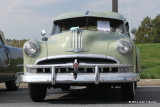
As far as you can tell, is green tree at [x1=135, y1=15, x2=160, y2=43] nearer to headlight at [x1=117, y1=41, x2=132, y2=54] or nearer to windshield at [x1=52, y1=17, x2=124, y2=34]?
windshield at [x1=52, y1=17, x2=124, y2=34]

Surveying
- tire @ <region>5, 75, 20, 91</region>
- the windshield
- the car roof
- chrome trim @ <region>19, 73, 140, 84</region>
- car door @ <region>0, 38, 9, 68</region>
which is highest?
the car roof

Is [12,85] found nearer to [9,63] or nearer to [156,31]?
[9,63]

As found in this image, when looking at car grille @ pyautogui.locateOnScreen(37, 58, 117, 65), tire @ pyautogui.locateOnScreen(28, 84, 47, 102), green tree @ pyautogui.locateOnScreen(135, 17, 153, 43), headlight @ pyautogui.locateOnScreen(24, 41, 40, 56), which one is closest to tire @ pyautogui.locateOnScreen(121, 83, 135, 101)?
car grille @ pyautogui.locateOnScreen(37, 58, 117, 65)

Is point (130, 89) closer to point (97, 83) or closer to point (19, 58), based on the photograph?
point (97, 83)

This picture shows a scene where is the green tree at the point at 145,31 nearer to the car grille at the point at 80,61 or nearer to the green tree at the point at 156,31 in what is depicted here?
the green tree at the point at 156,31

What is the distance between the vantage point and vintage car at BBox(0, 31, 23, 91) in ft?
30.6

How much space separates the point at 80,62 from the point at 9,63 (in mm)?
3590

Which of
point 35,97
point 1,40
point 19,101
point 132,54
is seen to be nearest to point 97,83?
point 132,54

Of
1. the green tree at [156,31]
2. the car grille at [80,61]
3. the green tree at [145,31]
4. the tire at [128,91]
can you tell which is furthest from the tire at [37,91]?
the green tree at [145,31]

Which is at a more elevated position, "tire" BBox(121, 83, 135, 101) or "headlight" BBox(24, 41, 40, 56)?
"headlight" BBox(24, 41, 40, 56)

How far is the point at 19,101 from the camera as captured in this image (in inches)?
302

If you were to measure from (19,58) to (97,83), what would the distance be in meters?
4.36

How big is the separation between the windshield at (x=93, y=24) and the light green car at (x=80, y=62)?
2.49ft

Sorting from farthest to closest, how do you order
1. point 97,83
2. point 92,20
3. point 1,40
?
point 1,40
point 92,20
point 97,83
